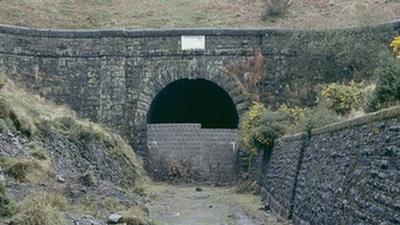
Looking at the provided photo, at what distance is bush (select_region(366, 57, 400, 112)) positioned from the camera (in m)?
9.14

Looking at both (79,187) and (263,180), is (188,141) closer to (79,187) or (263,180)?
(263,180)

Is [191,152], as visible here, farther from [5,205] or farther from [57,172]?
[5,205]

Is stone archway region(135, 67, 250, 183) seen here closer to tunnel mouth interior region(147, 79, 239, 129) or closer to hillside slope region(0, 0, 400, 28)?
tunnel mouth interior region(147, 79, 239, 129)

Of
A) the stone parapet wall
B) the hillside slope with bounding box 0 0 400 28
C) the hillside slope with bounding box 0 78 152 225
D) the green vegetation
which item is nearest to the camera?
the stone parapet wall

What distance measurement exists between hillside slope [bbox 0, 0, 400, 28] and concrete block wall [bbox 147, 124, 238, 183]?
20.4ft

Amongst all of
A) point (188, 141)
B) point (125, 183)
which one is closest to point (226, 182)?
point (188, 141)

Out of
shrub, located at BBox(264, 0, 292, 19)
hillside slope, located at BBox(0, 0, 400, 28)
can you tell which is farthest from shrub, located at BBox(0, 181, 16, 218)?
shrub, located at BBox(264, 0, 292, 19)

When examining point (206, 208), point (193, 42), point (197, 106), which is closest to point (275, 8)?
point (193, 42)

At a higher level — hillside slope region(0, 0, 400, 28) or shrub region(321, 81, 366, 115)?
hillside slope region(0, 0, 400, 28)

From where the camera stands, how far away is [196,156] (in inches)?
950

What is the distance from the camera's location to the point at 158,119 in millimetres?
30359

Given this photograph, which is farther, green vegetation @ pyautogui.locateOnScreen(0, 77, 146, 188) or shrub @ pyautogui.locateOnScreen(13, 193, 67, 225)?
green vegetation @ pyautogui.locateOnScreen(0, 77, 146, 188)

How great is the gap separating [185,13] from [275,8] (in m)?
4.61

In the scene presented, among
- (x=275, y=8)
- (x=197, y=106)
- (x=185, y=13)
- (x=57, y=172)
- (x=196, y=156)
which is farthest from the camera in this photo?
(x=197, y=106)
